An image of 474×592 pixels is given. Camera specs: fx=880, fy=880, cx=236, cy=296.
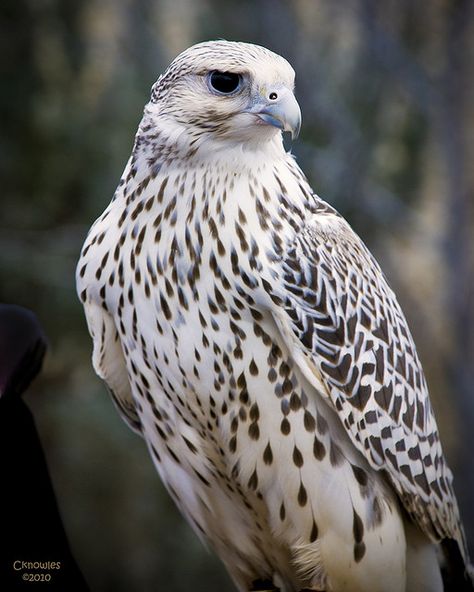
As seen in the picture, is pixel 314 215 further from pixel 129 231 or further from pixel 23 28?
pixel 23 28

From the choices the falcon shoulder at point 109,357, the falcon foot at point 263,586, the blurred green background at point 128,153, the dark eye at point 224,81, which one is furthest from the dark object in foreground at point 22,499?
the blurred green background at point 128,153

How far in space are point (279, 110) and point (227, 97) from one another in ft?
0.34

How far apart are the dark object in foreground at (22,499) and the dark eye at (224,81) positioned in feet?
1.92

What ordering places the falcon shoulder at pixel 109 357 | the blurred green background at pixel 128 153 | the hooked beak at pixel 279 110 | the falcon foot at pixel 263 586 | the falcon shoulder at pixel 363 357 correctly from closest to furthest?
the hooked beak at pixel 279 110 → the falcon shoulder at pixel 363 357 → the falcon shoulder at pixel 109 357 → the falcon foot at pixel 263 586 → the blurred green background at pixel 128 153

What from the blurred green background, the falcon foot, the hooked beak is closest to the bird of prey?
the hooked beak

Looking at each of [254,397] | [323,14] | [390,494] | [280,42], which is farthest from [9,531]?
[323,14]

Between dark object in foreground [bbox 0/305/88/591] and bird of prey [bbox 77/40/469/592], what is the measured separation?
195 mm

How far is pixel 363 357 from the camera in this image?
1776 millimetres

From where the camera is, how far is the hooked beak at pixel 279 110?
5.07ft

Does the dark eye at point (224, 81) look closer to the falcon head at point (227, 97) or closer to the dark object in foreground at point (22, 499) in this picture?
the falcon head at point (227, 97)

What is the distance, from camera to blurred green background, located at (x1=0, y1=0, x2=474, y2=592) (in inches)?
178

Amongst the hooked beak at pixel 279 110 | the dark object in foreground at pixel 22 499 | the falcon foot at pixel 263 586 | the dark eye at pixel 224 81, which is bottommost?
the falcon foot at pixel 263 586

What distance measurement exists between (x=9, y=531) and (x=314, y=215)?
0.85 metres

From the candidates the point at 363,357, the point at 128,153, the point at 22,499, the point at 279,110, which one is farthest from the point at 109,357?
the point at 128,153
